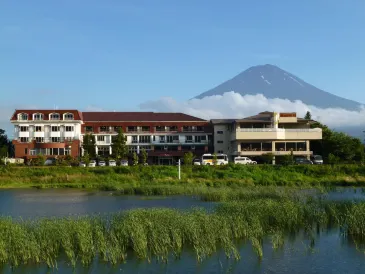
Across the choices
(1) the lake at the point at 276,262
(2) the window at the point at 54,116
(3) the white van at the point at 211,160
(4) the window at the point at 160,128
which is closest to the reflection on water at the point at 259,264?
(1) the lake at the point at 276,262

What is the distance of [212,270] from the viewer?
12844 millimetres

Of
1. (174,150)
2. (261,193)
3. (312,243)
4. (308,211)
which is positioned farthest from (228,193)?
(174,150)

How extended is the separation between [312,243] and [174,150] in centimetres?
4429

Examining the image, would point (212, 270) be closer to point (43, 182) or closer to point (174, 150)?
point (43, 182)

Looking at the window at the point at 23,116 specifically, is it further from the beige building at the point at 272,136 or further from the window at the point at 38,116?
the beige building at the point at 272,136

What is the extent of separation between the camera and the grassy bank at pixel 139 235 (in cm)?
1308

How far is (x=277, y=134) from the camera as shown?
54.7 meters

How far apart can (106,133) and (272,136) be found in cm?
2056

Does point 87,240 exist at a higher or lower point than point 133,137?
lower

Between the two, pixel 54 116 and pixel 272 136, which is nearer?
pixel 272 136

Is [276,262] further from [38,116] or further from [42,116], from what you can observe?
[38,116]

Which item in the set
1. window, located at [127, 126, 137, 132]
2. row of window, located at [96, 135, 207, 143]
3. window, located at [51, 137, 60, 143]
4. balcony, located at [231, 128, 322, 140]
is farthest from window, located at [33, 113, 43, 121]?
balcony, located at [231, 128, 322, 140]

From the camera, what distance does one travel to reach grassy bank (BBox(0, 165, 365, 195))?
3884 cm

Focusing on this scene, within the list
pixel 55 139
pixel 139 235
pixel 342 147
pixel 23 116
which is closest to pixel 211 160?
pixel 342 147
